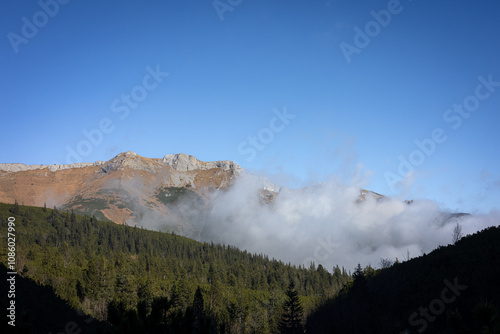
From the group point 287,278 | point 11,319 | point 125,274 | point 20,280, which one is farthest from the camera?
point 287,278

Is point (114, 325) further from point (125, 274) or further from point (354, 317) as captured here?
point (125, 274)

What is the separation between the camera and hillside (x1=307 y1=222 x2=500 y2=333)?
54.2m

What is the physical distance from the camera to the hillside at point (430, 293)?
54250 millimetres

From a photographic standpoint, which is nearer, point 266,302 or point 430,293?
point 430,293

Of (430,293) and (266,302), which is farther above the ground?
(430,293)

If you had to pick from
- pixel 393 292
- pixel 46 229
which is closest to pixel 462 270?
pixel 393 292

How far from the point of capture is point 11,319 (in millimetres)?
17562

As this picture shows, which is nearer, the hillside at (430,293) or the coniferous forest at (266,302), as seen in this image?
the coniferous forest at (266,302)

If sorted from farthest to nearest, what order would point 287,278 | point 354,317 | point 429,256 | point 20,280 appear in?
1. point 287,278
2. point 429,256
3. point 354,317
4. point 20,280

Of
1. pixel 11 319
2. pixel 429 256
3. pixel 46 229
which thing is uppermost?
pixel 46 229

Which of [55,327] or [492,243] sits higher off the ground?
[492,243]

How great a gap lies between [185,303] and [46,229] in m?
143

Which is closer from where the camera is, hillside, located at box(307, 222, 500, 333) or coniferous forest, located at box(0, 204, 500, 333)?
coniferous forest, located at box(0, 204, 500, 333)

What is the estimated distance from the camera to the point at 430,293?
64.4 meters
